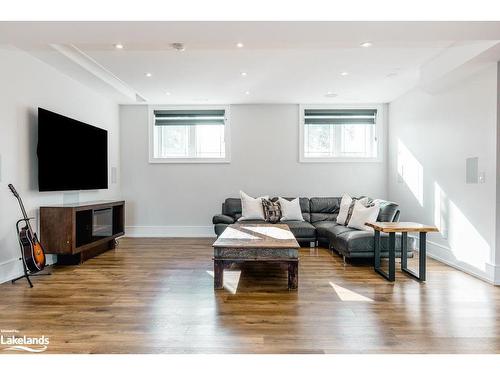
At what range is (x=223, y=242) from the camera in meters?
3.32

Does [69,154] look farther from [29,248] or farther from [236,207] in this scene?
[236,207]

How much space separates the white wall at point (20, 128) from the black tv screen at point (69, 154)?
0.53 feet

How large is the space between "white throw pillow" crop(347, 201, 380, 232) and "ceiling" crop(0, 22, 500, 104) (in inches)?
75.3

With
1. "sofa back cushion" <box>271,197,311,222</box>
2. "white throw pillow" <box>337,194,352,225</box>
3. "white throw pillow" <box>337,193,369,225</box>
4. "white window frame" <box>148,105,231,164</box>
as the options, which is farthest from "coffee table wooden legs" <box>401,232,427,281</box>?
"white window frame" <box>148,105,231,164</box>

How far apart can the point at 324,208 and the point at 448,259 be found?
219 centimetres

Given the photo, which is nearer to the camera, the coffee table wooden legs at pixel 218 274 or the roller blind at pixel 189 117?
the coffee table wooden legs at pixel 218 274

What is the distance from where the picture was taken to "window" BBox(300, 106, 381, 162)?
6382 millimetres

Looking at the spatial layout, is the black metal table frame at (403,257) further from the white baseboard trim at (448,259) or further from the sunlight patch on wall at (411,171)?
the sunlight patch on wall at (411,171)

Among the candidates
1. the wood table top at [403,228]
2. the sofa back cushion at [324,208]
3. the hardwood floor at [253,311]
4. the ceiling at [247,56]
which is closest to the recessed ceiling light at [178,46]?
the ceiling at [247,56]

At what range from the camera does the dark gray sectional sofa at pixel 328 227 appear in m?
4.14

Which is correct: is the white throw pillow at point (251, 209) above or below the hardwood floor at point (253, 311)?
above

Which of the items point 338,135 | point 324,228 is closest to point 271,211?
point 324,228
